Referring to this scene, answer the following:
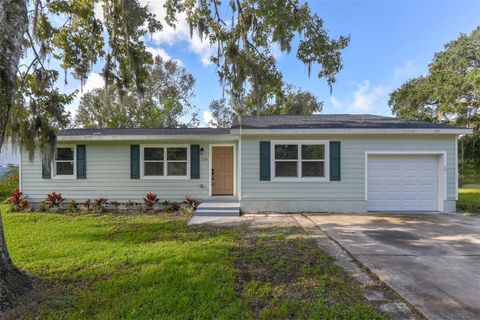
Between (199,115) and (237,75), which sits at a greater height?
(199,115)

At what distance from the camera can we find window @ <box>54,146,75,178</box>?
9.19 m

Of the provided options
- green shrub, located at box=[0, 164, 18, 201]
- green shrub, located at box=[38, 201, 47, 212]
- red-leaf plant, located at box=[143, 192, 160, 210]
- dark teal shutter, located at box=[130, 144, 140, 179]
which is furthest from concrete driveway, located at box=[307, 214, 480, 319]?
green shrub, located at box=[0, 164, 18, 201]

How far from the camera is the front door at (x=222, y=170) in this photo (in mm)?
9625

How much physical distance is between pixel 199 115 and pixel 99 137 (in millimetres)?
15053

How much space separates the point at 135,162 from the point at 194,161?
2.10 m

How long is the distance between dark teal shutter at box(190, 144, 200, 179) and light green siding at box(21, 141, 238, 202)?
0.50ft

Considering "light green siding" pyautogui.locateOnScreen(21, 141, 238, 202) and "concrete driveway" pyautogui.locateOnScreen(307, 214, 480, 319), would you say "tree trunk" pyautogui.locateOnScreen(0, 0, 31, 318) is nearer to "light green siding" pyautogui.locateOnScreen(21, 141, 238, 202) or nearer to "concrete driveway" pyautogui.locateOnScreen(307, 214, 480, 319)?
"concrete driveway" pyautogui.locateOnScreen(307, 214, 480, 319)

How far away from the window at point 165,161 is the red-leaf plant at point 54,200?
2.90m

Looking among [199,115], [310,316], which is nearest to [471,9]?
[310,316]

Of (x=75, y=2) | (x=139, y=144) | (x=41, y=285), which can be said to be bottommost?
(x=41, y=285)

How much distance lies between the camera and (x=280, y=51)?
554cm

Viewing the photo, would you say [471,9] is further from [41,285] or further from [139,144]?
[41,285]

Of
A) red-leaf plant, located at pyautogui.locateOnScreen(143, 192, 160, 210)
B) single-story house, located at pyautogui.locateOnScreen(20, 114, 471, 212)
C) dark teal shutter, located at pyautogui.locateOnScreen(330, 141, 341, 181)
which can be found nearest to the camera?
single-story house, located at pyautogui.locateOnScreen(20, 114, 471, 212)

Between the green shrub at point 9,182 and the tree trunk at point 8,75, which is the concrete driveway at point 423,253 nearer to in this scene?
the tree trunk at point 8,75
